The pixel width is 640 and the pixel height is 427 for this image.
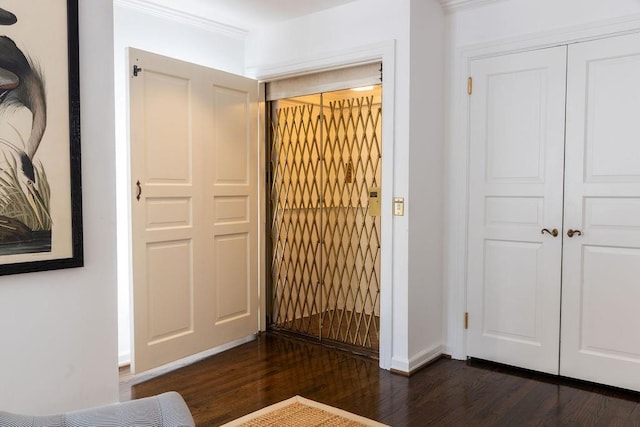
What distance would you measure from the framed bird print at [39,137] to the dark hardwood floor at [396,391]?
1.12m

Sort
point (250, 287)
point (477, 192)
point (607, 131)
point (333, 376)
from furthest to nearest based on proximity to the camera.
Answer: point (250, 287), point (477, 192), point (333, 376), point (607, 131)

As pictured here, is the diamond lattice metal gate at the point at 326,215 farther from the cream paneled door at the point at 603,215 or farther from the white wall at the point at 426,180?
the cream paneled door at the point at 603,215

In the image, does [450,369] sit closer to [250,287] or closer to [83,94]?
[250,287]

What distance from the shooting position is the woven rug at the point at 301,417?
246cm

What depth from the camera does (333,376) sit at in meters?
3.12

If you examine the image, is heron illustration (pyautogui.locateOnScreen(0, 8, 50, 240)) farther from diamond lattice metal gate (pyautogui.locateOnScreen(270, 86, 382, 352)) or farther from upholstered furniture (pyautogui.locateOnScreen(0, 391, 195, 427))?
diamond lattice metal gate (pyautogui.locateOnScreen(270, 86, 382, 352))

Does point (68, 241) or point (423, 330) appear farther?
point (423, 330)

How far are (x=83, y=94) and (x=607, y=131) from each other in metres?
2.69

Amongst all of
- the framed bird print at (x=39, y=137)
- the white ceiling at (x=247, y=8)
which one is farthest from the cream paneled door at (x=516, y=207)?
the framed bird print at (x=39, y=137)

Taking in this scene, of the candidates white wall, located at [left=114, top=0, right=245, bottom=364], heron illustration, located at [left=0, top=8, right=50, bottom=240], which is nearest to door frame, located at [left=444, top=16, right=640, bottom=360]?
white wall, located at [left=114, top=0, right=245, bottom=364]

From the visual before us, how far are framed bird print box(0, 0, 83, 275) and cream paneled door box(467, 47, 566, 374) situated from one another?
92.5 inches

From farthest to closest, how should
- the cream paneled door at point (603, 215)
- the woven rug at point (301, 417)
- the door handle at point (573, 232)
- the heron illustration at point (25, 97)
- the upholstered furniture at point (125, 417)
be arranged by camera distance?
the door handle at point (573, 232)
the cream paneled door at point (603, 215)
the woven rug at point (301, 417)
the heron illustration at point (25, 97)
the upholstered furniture at point (125, 417)

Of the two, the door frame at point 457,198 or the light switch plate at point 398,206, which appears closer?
the light switch plate at point 398,206

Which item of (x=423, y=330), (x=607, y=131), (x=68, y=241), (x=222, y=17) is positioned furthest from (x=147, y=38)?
(x=607, y=131)
